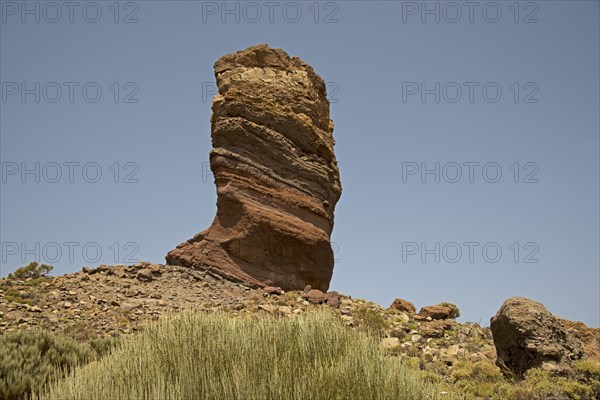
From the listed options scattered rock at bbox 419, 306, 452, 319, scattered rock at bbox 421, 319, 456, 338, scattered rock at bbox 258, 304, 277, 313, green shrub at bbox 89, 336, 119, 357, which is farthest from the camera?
scattered rock at bbox 419, 306, 452, 319

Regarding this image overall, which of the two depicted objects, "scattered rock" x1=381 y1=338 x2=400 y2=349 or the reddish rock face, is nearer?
"scattered rock" x1=381 y1=338 x2=400 y2=349

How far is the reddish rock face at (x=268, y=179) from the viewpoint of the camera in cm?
2019

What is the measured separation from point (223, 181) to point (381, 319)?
7.75m

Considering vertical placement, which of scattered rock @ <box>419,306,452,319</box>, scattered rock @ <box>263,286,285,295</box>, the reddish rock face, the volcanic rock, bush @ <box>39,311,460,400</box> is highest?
the reddish rock face

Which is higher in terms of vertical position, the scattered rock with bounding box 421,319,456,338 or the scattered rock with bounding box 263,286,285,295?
the scattered rock with bounding box 263,286,285,295

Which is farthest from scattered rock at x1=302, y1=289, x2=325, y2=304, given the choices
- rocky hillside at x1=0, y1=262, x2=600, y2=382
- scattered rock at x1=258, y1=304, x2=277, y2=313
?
scattered rock at x1=258, y1=304, x2=277, y2=313

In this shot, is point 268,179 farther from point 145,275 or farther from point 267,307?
point 267,307

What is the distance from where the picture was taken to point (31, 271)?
69.1 ft

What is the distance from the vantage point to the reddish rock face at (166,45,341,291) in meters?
20.2

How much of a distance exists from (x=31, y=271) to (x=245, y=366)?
17100 millimetres

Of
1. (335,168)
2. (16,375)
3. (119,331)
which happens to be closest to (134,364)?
(16,375)

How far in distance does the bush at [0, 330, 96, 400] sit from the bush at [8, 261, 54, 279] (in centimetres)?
992

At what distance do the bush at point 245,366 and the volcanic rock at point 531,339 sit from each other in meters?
4.53

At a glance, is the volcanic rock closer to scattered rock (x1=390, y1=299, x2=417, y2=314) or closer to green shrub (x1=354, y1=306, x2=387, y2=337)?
green shrub (x1=354, y1=306, x2=387, y2=337)
